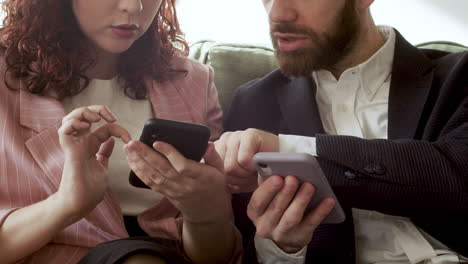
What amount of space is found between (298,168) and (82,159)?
12.2 inches

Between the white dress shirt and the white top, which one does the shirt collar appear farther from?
the white top

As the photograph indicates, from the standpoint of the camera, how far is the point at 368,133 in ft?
3.27

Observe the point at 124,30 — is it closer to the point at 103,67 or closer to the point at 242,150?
the point at 103,67

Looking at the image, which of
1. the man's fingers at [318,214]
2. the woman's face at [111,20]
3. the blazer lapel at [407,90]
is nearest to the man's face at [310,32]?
the blazer lapel at [407,90]

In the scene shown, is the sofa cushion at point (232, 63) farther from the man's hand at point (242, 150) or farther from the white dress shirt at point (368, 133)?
the man's hand at point (242, 150)

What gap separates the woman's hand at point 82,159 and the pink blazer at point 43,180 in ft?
0.35

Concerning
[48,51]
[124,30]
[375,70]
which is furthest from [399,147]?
[48,51]

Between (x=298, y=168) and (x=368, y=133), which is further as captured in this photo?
(x=368, y=133)

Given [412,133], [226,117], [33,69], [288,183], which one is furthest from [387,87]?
[33,69]

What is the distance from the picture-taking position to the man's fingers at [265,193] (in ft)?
2.23

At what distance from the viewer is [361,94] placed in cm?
102

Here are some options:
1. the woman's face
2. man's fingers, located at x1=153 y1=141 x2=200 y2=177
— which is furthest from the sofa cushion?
man's fingers, located at x1=153 y1=141 x2=200 y2=177

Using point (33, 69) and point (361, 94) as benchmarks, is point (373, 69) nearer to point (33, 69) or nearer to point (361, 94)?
point (361, 94)

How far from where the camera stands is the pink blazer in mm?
807
